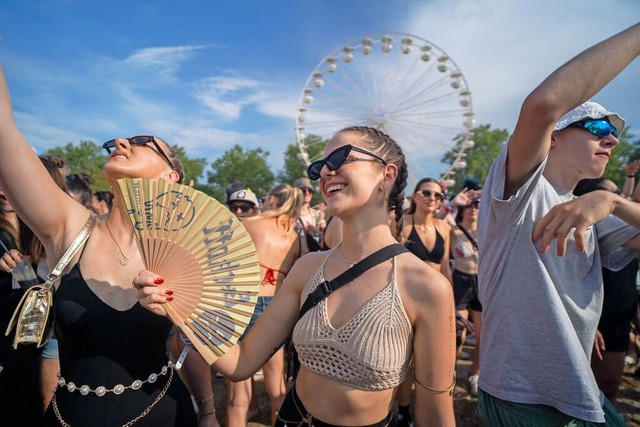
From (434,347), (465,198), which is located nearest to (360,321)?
(434,347)

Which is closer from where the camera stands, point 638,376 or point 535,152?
point 535,152

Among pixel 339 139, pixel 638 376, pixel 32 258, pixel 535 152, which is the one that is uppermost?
pixel 339 139

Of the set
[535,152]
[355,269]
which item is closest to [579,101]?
[535,152]

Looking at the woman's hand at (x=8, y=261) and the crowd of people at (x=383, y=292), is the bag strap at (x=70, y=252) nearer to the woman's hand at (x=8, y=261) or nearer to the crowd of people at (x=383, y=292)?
the crowd of people at (x=383, y=292)

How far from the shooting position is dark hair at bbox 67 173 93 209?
4.81 metres

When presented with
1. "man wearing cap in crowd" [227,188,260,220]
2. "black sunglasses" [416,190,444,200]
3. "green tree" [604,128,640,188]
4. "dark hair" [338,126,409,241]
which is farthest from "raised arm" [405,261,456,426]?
"green tree" [604,128,640,188]

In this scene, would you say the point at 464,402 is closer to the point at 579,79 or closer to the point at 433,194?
the point at 433,194

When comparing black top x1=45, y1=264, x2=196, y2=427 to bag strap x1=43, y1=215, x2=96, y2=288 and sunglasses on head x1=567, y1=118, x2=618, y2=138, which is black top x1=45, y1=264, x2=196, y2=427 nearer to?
bag strap x1=43, y1=215, x2=96, y2=288

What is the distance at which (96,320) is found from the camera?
159 centimetres

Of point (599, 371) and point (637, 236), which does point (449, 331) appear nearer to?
point (637, 236)

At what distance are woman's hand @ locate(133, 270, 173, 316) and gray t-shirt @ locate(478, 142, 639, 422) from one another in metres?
1.41

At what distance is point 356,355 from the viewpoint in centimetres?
142

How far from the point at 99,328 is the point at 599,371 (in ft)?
12.0

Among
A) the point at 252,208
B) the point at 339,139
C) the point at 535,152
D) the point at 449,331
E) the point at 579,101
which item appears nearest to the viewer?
the point at 579,101
